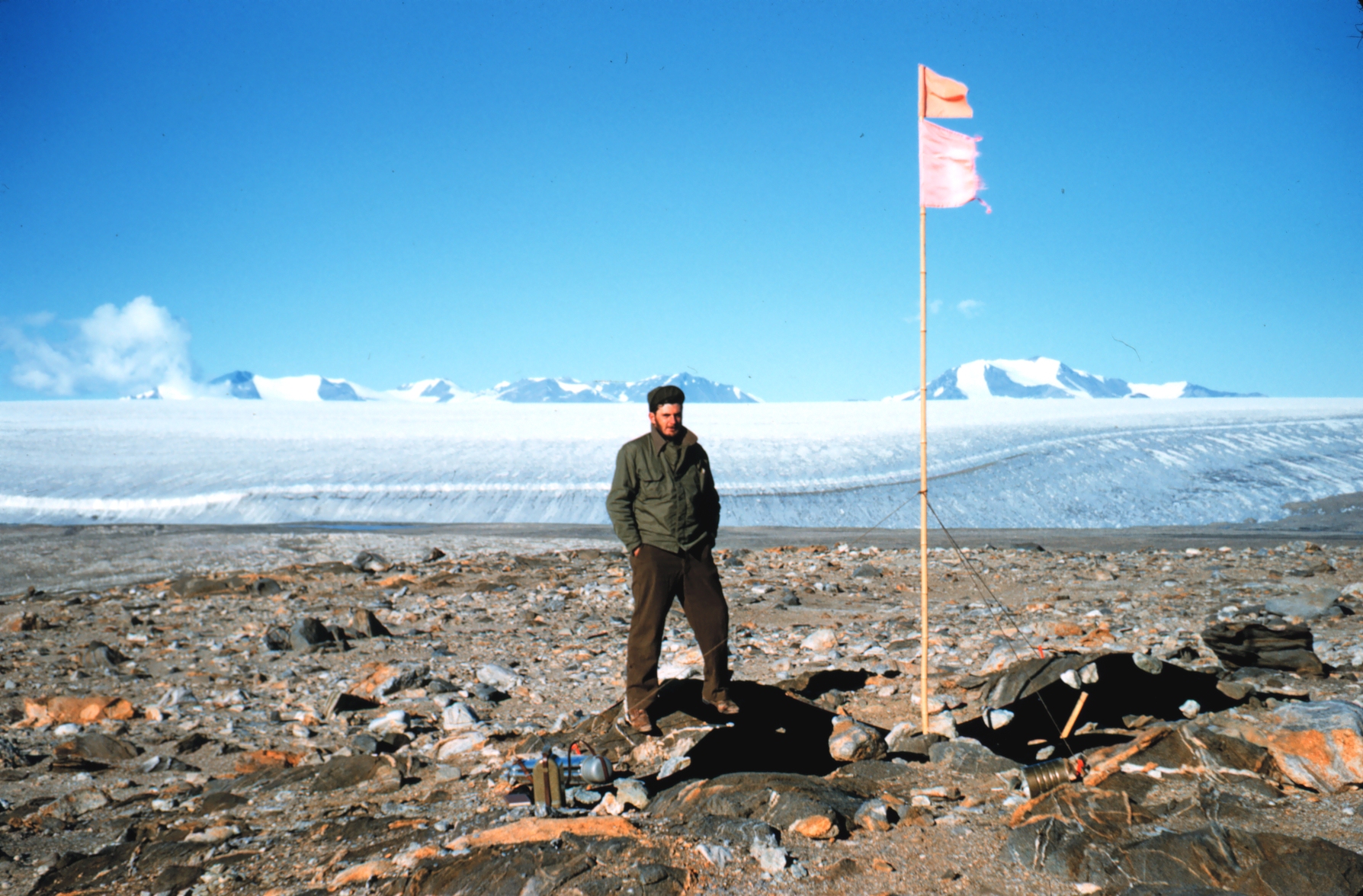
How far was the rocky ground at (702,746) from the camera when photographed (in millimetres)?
2518

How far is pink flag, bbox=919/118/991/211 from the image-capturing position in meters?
3.56

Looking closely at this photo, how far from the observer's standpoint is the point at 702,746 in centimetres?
361

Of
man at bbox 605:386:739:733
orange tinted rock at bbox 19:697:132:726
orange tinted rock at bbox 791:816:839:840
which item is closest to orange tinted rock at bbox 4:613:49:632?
orange tinted rock at bbox 19:697:132:726

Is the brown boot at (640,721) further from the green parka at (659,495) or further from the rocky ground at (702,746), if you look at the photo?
the green parka at (659,495)

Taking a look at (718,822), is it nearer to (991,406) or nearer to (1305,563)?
(1305,563)

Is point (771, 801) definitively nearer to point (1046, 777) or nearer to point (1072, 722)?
point (1046, 777)

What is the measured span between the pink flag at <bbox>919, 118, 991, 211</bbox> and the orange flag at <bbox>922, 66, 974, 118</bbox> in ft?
0.20

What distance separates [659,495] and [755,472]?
1394 centimetres

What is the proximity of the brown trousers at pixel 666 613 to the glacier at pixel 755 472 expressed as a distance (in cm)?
867

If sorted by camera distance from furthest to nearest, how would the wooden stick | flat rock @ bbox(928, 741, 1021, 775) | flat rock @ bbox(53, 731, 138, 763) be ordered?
flat rock @ bbox(53, 731, 138, 763), the wooden stick, flat rock @ bbox(928, 741, 1021, 775)

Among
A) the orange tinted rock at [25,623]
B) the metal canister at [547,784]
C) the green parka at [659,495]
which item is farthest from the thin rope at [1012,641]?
the orange tinted rock at [25,623]

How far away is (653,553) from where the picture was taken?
12.6 ft

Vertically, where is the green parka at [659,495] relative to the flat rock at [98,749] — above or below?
above

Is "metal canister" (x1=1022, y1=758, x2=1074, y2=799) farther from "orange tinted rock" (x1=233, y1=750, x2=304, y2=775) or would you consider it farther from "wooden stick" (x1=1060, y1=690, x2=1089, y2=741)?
"orange tinted rock" (x1=233, y1=750, x2=304, y2=775)
